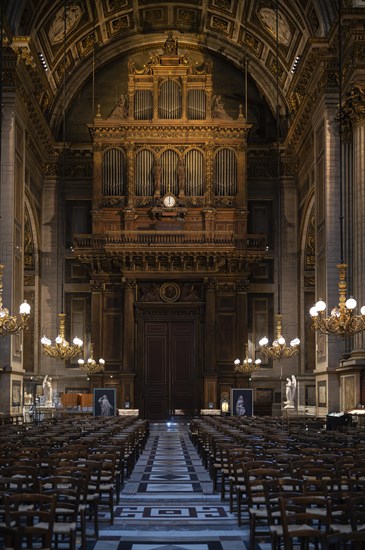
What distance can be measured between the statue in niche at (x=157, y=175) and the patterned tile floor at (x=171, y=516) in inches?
984

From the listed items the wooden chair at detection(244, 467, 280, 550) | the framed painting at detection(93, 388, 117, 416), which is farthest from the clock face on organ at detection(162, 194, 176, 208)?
the wooden chair at detection(244, 467, 280, 550)

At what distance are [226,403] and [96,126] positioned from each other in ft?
49.5

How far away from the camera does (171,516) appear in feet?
49.8

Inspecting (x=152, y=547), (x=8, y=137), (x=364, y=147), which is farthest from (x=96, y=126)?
(x=152, y=547)

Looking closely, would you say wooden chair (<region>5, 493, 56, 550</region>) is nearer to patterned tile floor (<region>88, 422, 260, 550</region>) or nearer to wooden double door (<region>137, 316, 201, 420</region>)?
patterned tile floor (<region>88, 422, 260, 550</region>)

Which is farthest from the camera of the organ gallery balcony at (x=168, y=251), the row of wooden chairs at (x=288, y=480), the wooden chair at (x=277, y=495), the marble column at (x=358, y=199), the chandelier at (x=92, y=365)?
the organ gallery balcony at (x=168, y=251)

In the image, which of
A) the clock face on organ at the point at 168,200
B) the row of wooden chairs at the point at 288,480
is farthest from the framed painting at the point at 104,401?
the row of wooden chairs at the point at 288,480

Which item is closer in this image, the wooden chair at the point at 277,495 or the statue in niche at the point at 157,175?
the wooden chair at the point at 277,495

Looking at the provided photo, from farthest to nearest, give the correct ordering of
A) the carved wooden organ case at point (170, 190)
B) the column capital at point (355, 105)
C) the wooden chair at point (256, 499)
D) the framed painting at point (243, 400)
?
1. the carved wooden organ case at point (170, 190)
2. the framed painting at point (243, 400)
3. the column capital at point (355, 105)
4. the wooden chair at point (256, 499)

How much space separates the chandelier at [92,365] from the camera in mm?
45344

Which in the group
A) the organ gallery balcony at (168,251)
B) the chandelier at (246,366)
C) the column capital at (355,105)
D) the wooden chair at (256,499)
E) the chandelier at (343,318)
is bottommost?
the wooden chair at (256,499)

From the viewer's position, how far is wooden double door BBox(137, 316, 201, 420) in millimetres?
49250

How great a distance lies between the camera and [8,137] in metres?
39.4

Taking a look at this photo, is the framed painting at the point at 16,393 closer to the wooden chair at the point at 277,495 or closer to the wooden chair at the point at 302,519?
the wooden chair at the point at 277,495
